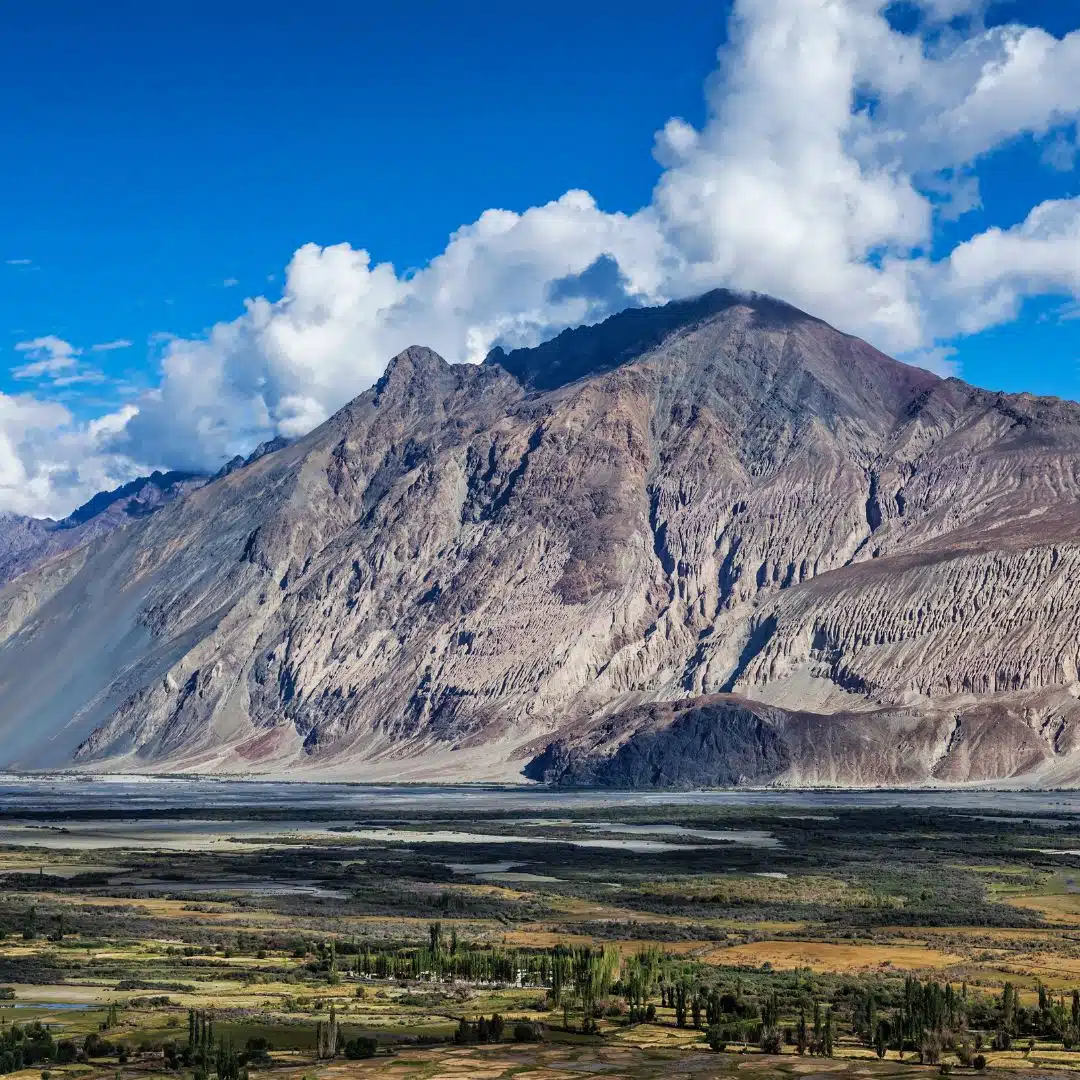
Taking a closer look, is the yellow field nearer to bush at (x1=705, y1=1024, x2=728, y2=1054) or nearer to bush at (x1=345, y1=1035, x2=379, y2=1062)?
bush at (x1=705, y1=1024, x2=728, y2=1054)

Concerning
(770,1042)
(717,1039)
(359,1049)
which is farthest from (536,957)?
(359,1049)

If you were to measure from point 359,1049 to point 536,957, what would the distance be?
1716 centimetres

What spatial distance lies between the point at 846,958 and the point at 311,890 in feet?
115

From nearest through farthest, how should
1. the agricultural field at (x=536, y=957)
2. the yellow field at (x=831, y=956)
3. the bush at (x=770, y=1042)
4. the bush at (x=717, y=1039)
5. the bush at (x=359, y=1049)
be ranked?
the bush at (x=359, y=1049) < the agricultural field at (x=536, y=957) < the bush at (x=770, y=1042) < the bush at (x=717, y=1039) < the yellow field at (x=831, y=956)

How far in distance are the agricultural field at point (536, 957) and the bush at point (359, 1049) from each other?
8 cm

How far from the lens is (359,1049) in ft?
128

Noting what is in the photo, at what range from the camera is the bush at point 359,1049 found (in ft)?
127

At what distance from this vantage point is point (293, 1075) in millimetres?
36469

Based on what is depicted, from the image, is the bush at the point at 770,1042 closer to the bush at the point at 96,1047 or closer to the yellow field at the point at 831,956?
the yellow field at the point at 831,956

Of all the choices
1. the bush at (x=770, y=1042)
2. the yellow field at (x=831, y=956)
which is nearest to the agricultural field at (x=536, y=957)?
the bush at (x=770, y=1042)

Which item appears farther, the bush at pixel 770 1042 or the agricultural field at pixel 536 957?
the bush at pixel 770 1042

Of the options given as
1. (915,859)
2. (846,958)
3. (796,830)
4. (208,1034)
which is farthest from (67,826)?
(208,1034)

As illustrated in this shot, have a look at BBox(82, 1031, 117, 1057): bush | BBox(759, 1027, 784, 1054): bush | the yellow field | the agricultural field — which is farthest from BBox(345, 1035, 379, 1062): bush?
the yellow field

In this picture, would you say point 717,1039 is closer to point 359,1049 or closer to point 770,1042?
point 770,1042
